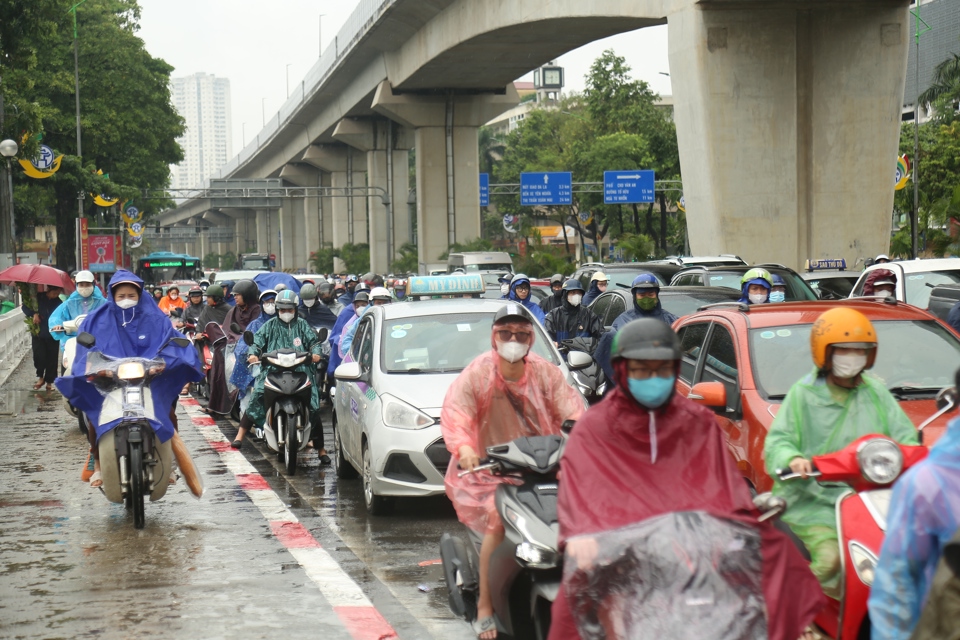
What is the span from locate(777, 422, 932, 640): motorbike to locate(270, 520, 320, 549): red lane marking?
4.04m

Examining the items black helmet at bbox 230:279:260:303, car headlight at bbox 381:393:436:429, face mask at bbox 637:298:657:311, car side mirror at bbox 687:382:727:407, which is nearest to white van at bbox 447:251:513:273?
black helmet at bbox 230:279:260:303

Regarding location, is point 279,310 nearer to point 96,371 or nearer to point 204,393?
point 96,371

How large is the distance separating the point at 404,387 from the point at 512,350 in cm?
349

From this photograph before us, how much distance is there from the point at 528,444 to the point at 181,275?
59.1 meters

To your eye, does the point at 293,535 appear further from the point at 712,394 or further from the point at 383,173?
the point at 383,173

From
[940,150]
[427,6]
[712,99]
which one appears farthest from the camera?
[940,150]

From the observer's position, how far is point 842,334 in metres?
4.97

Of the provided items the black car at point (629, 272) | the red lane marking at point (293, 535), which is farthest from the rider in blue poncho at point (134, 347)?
the black car at point (629, 272)

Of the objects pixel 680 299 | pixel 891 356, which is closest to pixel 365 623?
pixel 891 356

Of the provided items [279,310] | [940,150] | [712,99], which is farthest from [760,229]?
[940,150]

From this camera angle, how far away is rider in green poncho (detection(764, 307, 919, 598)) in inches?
196

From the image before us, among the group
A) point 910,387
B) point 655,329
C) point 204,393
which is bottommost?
point 204,393

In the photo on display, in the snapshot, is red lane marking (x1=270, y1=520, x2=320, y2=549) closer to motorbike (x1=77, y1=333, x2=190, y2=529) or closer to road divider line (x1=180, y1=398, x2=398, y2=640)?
road divider line (x1=180, y1=398, x2=398, y2=640)

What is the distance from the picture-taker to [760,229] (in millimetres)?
27094
